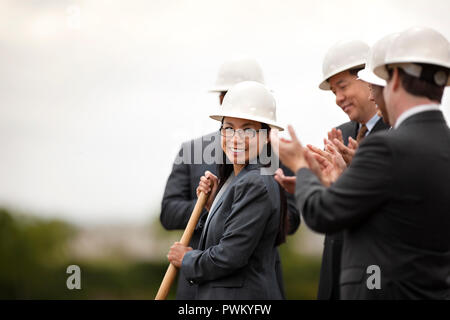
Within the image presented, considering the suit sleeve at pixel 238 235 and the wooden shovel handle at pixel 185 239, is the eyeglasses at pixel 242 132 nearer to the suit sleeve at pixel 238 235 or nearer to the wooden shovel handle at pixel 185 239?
the suit sleeve at pixel 238 235

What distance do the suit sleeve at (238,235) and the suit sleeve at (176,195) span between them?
1.54 metres

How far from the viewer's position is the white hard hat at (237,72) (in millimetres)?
6219

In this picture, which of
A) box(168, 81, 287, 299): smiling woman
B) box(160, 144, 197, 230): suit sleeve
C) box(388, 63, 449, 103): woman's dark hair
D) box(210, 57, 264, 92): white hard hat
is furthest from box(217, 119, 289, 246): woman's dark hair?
box(210, 57, 264, 92): white hard hat

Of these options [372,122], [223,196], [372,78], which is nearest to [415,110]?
[372,78]

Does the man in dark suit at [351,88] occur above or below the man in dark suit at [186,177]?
above

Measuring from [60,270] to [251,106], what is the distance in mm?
9753

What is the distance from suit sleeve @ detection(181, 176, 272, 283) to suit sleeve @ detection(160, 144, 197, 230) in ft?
5.04

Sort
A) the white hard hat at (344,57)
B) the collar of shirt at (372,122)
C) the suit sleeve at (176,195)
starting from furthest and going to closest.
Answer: the suit sleeve at (176,195) → the white hard hat at (344,57) → the collar of shirt at (372,122)

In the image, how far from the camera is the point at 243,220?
4055 mm

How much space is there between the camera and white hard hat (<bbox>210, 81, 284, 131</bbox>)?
4.40m

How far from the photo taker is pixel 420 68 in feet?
10.9

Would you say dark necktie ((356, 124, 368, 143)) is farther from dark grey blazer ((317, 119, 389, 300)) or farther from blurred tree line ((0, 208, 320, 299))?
blurred tree line ((0, 208, 320, 299))

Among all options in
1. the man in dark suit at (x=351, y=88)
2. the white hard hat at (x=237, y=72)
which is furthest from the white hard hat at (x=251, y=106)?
the white hard hat at (x=237, y=72)
